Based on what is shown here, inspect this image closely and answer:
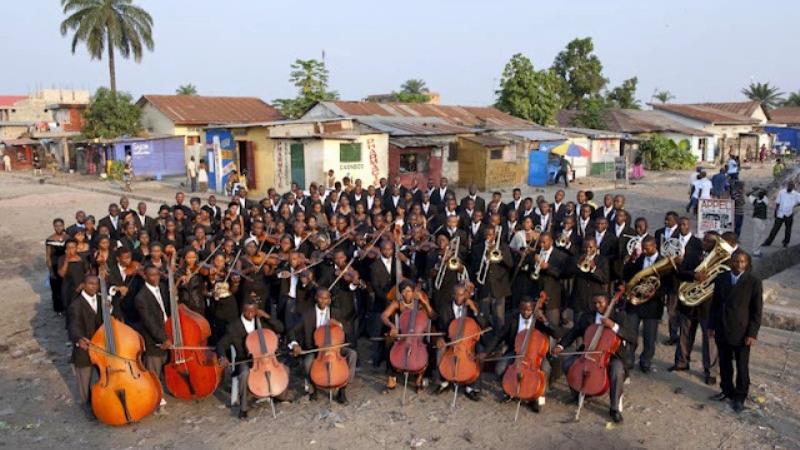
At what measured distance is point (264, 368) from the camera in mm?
6574

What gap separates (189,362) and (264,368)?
0.81m

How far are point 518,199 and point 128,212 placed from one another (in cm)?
685

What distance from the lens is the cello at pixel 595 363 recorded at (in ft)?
21.0

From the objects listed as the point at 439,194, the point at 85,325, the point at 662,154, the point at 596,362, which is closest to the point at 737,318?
the point at 596,362

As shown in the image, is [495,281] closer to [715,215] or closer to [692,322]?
[692,322]

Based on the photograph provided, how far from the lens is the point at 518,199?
11.7 metres

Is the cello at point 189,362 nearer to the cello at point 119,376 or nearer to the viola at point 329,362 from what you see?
the cello at point 119,376

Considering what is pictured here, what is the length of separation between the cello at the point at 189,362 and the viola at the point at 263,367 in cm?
45

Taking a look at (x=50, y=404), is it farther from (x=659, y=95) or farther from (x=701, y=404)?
(x=659, y=95)

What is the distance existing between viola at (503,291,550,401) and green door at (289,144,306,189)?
16.7 metres

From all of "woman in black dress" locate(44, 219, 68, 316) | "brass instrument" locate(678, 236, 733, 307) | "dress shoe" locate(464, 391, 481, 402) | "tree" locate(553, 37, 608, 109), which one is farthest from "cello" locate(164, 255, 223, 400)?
"tree" locate(553, 37, 608, 109)

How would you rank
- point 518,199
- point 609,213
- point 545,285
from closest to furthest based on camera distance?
point 545,285
point 609,213
point 518,199

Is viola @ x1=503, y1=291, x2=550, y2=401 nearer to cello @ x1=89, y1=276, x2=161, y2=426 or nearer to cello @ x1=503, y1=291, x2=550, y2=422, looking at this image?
cello @ x1=503, y1=291, x2=550, y2=422

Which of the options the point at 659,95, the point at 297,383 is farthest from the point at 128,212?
the point at 659,95
